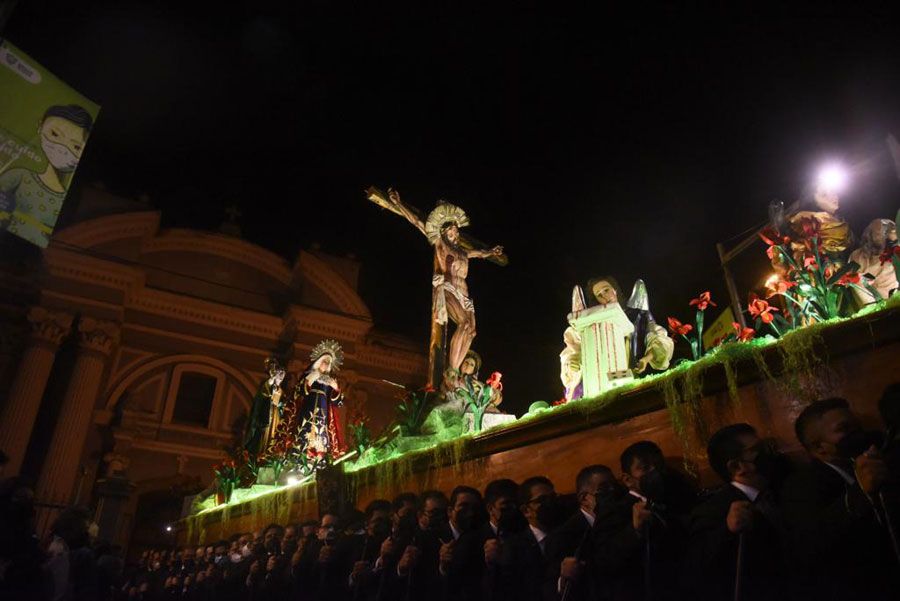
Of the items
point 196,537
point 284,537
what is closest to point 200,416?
point 196,537

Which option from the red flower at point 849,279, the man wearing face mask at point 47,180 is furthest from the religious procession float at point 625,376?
the man wearing face mask at point 47,180

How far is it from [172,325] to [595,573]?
1958 centimetres

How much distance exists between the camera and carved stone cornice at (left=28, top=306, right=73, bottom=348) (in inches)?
701

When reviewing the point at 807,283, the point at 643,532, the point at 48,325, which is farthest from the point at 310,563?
the point at 48,325

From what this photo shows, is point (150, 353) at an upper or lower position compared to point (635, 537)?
upper

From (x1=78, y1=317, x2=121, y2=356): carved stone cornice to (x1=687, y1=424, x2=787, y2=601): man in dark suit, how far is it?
1873 cm

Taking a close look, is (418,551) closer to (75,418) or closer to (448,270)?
(448,270)

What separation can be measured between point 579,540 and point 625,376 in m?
2.17

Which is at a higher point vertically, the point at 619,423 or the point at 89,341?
the point at 89,341

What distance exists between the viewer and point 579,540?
426 centimetres

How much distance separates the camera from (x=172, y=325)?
2084 cm

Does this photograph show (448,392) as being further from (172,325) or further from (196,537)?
(172,325)

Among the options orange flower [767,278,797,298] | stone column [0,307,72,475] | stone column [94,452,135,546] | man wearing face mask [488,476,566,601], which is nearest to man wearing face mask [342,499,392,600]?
man wearing face mask [488,476,566,601]

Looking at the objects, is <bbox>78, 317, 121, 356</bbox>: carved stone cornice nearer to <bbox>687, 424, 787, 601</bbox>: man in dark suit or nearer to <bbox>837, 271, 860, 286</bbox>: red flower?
<bbox>687, 424, 787, 601</bbox>: man in dark suit
